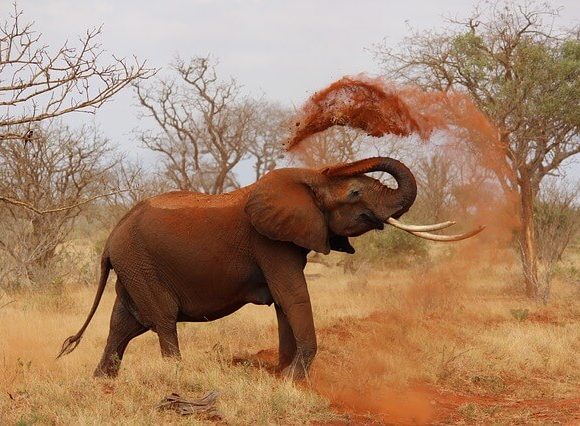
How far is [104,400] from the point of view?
24.6ft

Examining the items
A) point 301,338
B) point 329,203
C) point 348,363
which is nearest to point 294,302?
point 301,338

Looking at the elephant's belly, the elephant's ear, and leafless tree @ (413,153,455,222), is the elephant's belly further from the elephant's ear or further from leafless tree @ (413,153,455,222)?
leafless tree @ (413,153,455,222)

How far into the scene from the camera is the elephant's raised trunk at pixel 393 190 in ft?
29.7

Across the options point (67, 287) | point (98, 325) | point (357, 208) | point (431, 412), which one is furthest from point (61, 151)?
point (431, 412)

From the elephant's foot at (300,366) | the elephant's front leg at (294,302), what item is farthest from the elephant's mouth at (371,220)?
the elephant's foot at (300,366)

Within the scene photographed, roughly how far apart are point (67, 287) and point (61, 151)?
3513 millimetres

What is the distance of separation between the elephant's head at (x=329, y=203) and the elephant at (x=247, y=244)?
11 millimetres

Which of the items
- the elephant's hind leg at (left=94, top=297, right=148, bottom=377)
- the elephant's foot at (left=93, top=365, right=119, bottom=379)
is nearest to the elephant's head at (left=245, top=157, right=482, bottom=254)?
the elephant's hind leg at (left=94, top=297, right=148, bottom=377)

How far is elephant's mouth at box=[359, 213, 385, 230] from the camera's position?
9.21 metres

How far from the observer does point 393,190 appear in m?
9.14

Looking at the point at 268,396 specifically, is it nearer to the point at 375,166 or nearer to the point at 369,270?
the point at 375,166

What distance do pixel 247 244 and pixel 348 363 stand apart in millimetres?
2267

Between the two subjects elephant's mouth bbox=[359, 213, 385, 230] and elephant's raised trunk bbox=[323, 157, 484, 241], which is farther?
elephant's mouth bbox=[359, 213, 385, 230]

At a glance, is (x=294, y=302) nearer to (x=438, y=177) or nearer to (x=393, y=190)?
(x=393, y=190)
